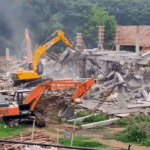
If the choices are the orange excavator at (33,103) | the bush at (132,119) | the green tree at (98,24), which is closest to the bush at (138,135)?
the bush at (132,119)

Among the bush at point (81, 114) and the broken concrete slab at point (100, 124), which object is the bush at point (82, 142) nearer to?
the broken concrete slab at point (100, 124)

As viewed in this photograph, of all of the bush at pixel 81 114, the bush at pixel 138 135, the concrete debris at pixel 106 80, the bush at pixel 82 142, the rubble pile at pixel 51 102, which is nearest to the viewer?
the bush at pixel 82 142

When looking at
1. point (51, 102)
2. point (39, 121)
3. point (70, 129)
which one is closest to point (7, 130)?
point (39, 121)

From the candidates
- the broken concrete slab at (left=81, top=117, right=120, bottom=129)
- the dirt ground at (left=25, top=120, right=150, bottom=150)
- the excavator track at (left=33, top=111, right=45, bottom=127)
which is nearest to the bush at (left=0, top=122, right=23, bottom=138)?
the dirt ground at (left=25, top=120, right=150, bottom=150)

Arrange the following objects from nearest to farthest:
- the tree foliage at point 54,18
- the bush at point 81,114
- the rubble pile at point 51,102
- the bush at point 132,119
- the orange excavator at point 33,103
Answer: the orange excavator at point 33,103 < the bush at point 132,119 < the rubble pile at point 51,102 < the bush at point 81,114 < the tree foliage at point 54,18

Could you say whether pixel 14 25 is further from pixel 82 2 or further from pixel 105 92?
pixel 105 92

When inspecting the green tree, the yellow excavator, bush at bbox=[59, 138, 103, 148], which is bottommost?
bush at bbox=[59, 138, 103, 148]

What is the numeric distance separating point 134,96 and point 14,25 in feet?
112

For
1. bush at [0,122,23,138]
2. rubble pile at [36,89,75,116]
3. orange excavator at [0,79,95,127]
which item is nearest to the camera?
bush at [0,122,23,138]

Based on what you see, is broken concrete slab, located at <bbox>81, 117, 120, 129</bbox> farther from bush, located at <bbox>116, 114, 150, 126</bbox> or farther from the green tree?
the green tree

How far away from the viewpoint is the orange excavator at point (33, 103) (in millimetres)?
13141

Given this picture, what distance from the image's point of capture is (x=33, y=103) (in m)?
14.0

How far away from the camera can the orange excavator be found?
13141mm

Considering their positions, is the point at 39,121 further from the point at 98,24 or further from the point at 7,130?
the point at 98,24
